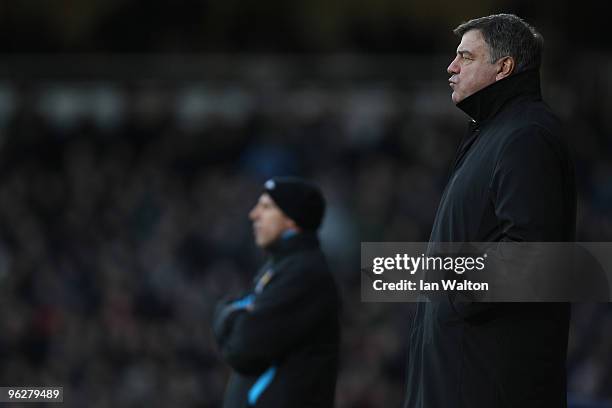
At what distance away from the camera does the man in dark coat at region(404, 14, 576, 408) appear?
8.82ft

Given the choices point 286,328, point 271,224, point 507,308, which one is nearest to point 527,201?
point 507,308

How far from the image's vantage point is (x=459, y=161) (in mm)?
3006

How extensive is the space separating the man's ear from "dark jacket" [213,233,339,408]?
143 cm

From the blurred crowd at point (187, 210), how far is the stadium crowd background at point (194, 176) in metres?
0.02

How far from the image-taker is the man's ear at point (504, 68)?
9.62 ft

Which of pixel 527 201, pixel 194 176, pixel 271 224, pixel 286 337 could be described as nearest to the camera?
pixel 527 201

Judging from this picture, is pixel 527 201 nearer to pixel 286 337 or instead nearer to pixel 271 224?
pixel 286 337

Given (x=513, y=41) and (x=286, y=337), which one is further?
(x=286, y=337)

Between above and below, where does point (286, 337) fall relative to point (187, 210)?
below

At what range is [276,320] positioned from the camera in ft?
13.2

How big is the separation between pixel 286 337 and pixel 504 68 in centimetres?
149

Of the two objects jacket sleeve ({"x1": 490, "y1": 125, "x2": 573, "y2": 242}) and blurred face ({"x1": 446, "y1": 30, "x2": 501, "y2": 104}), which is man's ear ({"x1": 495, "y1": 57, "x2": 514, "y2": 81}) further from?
jacket sleeve ({"x1": 490, "y1": 125, "x2": 573, "y2": 242})

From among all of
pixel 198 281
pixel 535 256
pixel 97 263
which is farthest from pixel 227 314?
pixel 97 263

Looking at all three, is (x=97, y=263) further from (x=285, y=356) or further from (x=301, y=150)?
(x=285, y=356)
